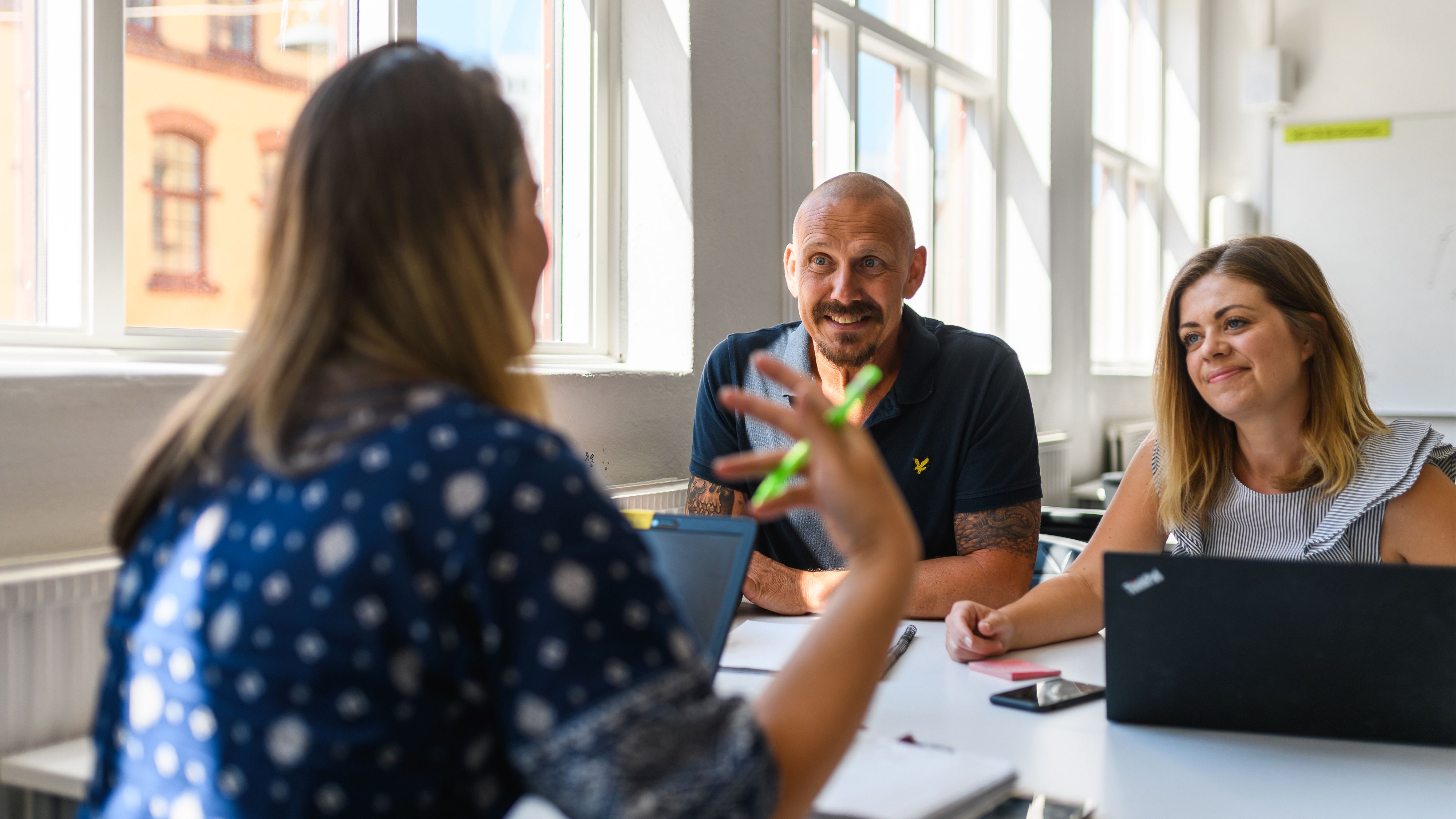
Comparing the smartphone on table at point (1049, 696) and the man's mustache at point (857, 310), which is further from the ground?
the man's mustache at point (857, 310)

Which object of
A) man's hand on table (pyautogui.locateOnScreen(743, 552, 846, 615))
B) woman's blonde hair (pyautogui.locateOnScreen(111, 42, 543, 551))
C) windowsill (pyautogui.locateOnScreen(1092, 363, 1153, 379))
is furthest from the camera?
windowsill (pyautogui.locateOnScreen(1092, 363, 1153, 379))

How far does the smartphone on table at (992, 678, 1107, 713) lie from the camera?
4.71 feet

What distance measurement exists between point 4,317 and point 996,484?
1725 millimetres

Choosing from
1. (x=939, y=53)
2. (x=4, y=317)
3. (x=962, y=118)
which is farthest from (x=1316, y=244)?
(x=4, y=317)

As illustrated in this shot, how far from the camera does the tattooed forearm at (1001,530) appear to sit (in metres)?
2.16

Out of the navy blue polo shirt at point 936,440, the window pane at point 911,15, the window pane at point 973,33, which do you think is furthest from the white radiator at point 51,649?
the window pane at point 973,33

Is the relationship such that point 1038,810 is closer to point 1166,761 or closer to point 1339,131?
point 1166,761

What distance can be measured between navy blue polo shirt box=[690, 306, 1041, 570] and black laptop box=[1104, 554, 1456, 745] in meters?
0.87

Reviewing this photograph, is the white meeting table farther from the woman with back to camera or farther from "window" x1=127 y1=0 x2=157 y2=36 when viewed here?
"window" x1=127 y1=0 x2=157 y2=36

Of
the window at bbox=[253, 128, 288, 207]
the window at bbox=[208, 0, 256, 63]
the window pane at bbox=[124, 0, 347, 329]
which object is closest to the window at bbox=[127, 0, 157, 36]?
the window pane at bbox=[124, 0, 347, 329]

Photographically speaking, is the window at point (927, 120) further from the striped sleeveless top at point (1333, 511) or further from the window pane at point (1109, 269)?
the striped sleeveless top at point (1333, 511)

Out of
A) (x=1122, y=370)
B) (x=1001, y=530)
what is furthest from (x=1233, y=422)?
(x=1122, y=370)

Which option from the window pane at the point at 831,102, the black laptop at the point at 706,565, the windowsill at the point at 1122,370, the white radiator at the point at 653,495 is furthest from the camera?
the windowsill at the point at 1122,370

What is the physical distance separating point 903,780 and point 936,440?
129 centimetres
